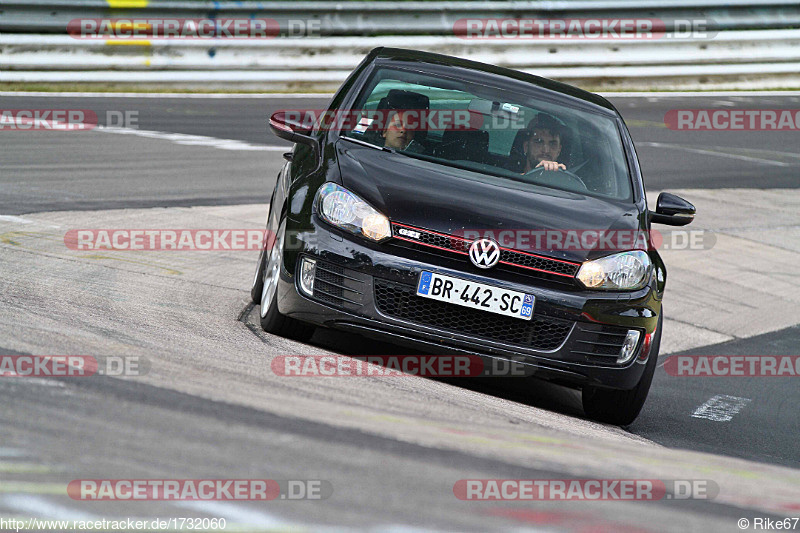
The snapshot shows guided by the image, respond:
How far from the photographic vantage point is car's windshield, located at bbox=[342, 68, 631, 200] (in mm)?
6023

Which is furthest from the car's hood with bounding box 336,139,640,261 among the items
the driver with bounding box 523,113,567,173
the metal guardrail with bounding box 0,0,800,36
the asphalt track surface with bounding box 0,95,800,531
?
the metal guardrail with bounding box 0,0,800,36

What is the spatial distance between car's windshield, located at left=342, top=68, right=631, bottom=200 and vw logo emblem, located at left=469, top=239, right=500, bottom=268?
0.87m

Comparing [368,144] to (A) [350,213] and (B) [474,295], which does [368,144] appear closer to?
(A) [350,213]

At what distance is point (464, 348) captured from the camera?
16.9ft

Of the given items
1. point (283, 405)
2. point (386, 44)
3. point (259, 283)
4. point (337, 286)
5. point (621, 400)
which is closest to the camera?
point (283, 405)

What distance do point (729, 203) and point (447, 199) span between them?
8.56 m

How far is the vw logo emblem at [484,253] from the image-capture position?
16.7 ft

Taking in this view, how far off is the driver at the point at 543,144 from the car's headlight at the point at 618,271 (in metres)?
0.89

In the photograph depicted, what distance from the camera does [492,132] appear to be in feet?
20.4

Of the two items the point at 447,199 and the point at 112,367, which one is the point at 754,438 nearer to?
the point at 447,199

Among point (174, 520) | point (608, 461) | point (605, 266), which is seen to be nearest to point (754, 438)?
point (605, 266)

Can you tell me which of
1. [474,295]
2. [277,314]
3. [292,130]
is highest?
[292,130]

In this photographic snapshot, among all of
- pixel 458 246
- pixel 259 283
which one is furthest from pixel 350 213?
pixel 259 283

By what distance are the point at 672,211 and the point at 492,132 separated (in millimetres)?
1105
